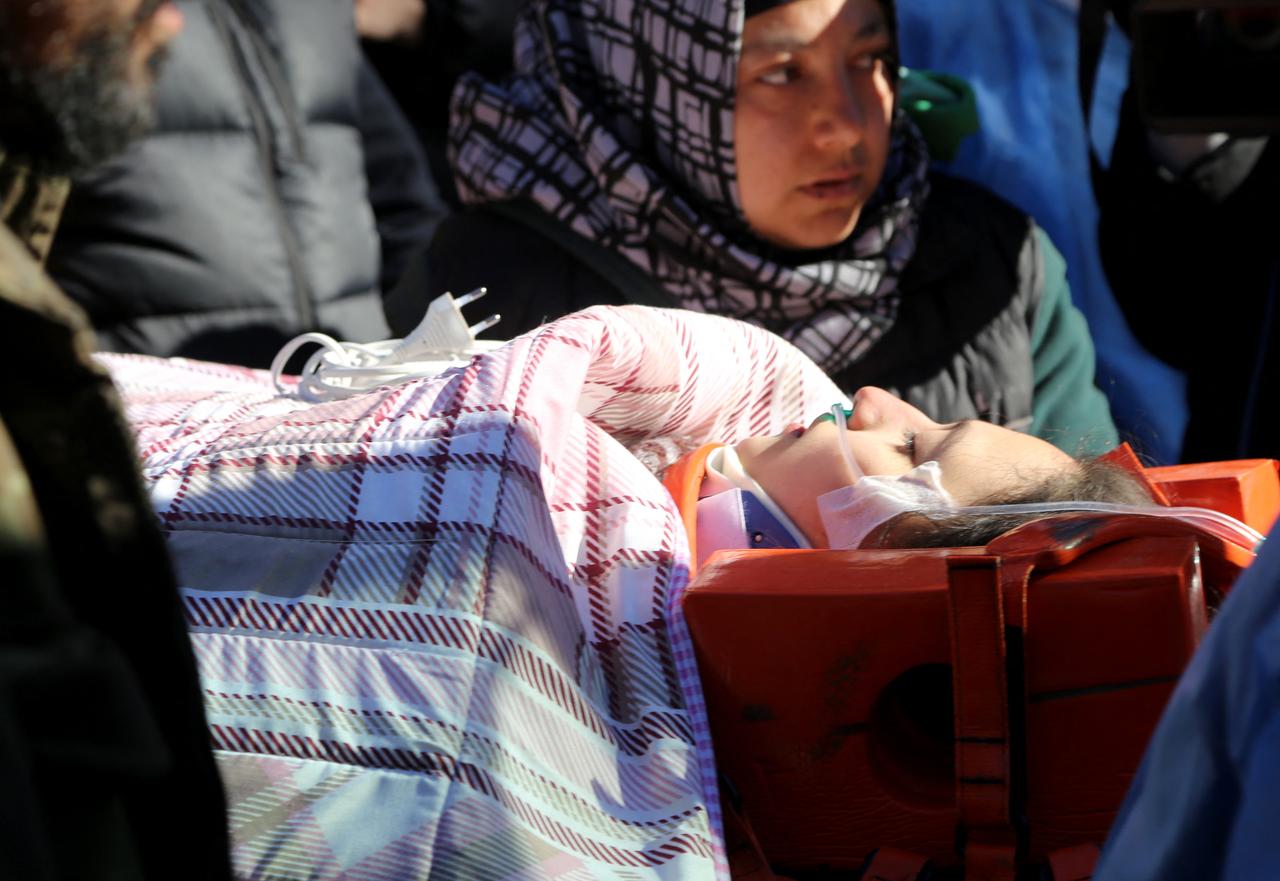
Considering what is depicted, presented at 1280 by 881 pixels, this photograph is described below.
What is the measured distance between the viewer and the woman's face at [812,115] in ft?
Answer: 7.55

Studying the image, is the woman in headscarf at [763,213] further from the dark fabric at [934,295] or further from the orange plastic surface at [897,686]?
the orange plastic surface at [897,686]

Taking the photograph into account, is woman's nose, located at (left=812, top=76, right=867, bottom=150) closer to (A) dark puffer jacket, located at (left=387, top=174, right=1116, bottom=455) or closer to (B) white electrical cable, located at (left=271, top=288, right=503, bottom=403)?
(A) dark puffer jacket, located at (left=387, top=174, right=1116, bottom=455)

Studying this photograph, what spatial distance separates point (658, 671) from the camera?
4.15ft

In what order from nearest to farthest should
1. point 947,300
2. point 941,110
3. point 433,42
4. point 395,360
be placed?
point 395,360, point 947,300, point 941,110, point 433,42

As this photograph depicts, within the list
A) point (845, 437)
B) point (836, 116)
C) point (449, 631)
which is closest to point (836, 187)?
point (836, 116)

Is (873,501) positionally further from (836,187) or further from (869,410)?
(836,187)

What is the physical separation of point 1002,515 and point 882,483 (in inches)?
5.7

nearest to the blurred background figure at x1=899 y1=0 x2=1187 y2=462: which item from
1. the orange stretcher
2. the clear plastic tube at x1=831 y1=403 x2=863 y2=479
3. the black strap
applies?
the black strap

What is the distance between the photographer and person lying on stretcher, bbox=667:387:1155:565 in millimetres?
1461

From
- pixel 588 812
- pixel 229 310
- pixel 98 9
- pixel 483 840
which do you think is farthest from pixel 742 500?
pixel 229 310

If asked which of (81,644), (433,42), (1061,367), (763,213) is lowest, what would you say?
(1061,367)

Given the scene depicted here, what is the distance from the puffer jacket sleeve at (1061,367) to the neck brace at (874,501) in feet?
3.46

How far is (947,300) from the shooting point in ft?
8.38

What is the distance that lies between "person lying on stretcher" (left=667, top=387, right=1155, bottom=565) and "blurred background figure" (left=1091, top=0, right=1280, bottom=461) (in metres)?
1.13
